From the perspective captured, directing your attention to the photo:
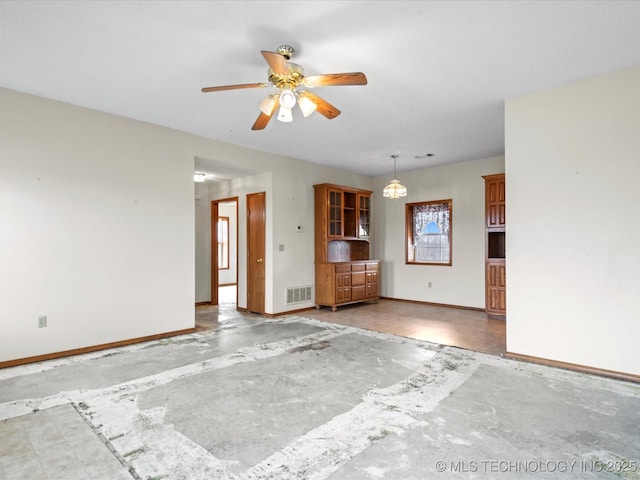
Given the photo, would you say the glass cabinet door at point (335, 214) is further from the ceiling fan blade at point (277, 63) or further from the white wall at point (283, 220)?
the ceiling fan blade at point (277, 63)

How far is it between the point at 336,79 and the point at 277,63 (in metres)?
0.45

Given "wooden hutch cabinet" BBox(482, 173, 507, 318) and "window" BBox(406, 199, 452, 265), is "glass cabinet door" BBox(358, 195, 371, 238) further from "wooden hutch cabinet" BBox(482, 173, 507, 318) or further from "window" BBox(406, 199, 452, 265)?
"wooden hutch cabinet" BBox(482, 173, 507, 318)

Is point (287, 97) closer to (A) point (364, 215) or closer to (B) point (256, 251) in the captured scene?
(B) point (256, 251)

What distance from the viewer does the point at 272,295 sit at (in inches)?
236

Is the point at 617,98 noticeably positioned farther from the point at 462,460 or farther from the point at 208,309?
the point at 208,309

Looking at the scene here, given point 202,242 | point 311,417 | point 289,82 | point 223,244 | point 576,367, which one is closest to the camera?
point 311,417

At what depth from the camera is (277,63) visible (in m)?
2.50

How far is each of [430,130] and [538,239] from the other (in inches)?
82.5

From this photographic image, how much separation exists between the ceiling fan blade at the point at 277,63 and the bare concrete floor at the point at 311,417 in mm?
2505

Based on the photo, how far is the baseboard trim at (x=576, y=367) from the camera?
3.13 metres

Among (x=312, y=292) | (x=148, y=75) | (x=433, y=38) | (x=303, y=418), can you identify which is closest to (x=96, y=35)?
(x=148, y=75)

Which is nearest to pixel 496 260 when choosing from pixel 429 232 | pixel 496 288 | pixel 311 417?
pixel 496 288

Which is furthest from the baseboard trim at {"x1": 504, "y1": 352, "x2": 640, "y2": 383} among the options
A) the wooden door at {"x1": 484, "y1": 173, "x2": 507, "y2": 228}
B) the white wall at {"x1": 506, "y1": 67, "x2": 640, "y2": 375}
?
the wooden door at {"x1": 484, "y1": 173, "x2": 507, "y2": 228}

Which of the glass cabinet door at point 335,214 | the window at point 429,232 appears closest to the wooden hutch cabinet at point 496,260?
the window at point 429,232
